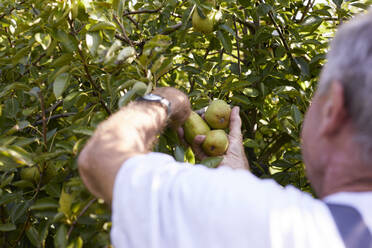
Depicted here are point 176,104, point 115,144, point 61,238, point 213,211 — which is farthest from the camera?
point 176,104

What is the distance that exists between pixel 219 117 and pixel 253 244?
3.45 feet

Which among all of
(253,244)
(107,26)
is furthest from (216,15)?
(253,244)

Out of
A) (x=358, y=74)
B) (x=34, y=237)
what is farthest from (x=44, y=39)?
(x=358, y=74)

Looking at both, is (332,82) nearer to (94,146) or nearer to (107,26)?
(94,146)

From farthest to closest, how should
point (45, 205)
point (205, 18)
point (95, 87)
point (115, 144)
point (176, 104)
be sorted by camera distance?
point (205, 18)
point (95, 87)
point (176, 104)
point (45, 205)
point (115, 144)

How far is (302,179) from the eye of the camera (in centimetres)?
214

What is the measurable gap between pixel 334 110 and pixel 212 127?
40.2 inches

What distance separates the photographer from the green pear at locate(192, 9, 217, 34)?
2.15 m

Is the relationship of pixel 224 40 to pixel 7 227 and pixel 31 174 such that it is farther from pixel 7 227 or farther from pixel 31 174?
pixel 7 227

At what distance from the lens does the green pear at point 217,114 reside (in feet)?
6.24

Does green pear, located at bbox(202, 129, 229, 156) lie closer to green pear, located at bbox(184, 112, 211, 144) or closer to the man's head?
green pear, located at bbox(184, 112, 211, 144)

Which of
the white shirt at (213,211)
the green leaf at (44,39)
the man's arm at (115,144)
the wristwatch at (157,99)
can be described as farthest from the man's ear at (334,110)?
the green leaf at (44,39)

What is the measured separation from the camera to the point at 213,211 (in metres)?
0.92

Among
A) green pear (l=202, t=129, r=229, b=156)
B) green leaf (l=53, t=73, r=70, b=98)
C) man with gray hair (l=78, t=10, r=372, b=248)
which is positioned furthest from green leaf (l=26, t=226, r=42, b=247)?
green pear (l=202, t=129, r=229, b=156)
